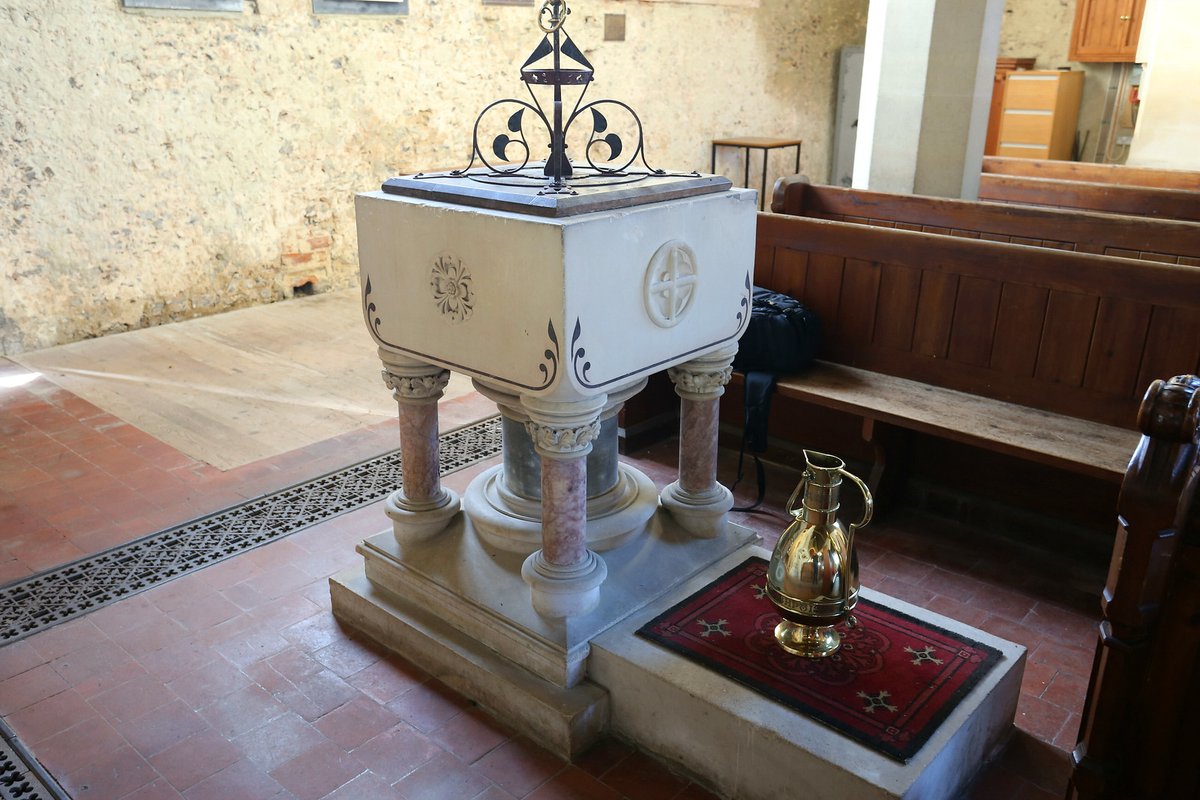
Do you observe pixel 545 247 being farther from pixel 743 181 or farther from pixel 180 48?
pixel 743 181

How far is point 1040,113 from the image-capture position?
9.61 metres

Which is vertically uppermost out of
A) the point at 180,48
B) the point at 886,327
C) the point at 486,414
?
the point at 180,48

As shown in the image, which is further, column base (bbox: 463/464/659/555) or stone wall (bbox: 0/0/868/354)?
stone wall (bbox: 0/0/868/354)

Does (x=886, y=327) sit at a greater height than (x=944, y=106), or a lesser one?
lesser

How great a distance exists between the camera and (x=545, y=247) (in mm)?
2037

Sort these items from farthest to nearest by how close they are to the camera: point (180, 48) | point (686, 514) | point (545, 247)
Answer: point (180, 48)
point (686, 514)
point (545, 247)

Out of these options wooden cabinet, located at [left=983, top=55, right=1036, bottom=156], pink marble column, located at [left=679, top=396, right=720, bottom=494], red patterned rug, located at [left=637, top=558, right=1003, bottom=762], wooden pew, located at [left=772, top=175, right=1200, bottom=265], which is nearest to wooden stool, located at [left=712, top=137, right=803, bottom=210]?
wooden cabinet, located at [left=983, top=55, right=1036, bottom=156]

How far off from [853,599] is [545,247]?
1028 mm

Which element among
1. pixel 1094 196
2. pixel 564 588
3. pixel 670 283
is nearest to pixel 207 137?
pixel 670 283

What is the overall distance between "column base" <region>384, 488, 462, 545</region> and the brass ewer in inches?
39.8

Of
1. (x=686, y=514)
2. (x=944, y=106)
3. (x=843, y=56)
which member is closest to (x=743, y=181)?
(x=843, y=56)

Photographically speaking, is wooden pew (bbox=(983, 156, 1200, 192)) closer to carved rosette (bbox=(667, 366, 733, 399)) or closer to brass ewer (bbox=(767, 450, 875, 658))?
carved rosette (bbox=(667, 366, 733, 399))

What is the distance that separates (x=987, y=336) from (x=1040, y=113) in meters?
7.48

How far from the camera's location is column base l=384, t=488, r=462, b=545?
107 inches
